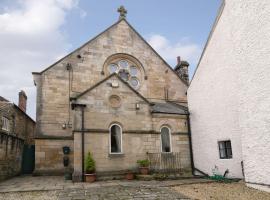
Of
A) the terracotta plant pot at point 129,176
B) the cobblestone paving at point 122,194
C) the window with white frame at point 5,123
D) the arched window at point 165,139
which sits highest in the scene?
the window with white frame at point 5,123

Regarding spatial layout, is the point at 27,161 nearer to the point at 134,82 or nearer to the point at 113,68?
the point at 113,68

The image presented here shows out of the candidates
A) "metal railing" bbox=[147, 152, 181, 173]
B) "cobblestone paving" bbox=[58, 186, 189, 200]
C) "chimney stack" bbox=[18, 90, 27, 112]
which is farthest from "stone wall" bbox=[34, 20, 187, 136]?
"cobblestone paving" bbox=[58, 186, 189, 200]

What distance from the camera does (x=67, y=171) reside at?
16734 mm

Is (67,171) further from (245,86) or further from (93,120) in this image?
(245,86)

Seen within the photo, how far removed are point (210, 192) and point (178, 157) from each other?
5.99 m

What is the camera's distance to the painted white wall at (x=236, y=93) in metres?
9.38

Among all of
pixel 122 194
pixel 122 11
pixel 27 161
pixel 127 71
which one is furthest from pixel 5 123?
pixel 122 11

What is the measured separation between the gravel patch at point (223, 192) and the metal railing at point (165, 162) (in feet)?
12.6

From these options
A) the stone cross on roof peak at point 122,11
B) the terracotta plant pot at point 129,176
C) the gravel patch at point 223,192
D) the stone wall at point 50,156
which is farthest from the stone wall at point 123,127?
the stone cross on roof peak at point 122,11

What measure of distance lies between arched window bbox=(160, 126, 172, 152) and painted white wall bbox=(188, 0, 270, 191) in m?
1.62

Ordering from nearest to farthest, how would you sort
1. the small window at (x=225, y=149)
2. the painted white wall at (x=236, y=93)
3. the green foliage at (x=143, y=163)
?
the painted white wall at (x=236, y=93) → the small window at (x=225, y=149) → the green foliage at (x=143, y=163)

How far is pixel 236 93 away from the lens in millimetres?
11945

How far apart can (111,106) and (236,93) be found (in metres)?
6.59

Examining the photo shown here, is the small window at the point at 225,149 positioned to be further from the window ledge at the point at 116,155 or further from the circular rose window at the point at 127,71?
the circular rose window at the point at 127,71
